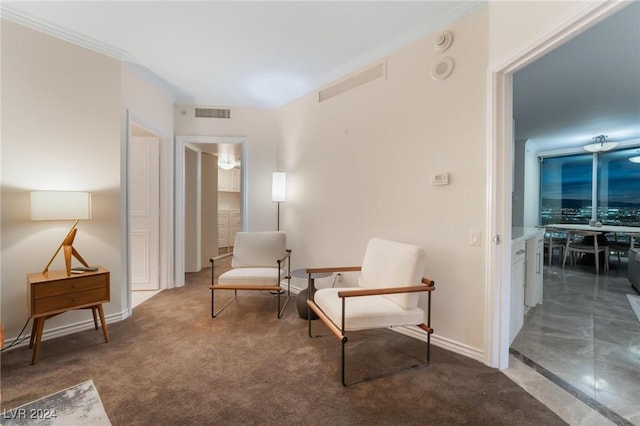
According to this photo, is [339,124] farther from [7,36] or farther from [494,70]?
[7,36]

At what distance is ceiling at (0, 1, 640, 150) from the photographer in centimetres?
229

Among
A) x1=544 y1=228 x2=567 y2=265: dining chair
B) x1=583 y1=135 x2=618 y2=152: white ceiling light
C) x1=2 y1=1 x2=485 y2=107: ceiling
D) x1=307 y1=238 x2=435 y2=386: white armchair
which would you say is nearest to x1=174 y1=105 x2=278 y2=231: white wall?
x1=2 y1=1 x2=485 y2=107: ceiling

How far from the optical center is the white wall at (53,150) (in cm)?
237

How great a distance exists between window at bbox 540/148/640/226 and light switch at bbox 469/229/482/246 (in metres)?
6.27

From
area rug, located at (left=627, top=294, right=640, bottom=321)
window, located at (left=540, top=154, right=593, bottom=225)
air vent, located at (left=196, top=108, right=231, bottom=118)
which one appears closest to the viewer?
area rug, located at (left=627, top=294, right=640, bottom=321)

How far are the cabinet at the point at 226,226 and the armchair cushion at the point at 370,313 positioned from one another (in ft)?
17.5

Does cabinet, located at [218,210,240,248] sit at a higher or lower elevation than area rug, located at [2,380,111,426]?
higher

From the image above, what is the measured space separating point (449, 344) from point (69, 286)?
10.4ft

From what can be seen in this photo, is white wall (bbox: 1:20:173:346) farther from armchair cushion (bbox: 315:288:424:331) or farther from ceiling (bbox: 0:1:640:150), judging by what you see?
armchair cushion (bbox: 315:288:424:331)

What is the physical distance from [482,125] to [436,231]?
91 centimetres

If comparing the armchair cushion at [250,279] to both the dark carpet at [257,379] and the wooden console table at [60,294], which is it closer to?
the dark carpet at [257,379]

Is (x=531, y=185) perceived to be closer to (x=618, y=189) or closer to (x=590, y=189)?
(x=590, y=189)

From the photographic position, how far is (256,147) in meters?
4.34

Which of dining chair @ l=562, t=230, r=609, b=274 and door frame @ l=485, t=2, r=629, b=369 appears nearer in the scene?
door frame @ l=485, t=2, r=629, b=369
